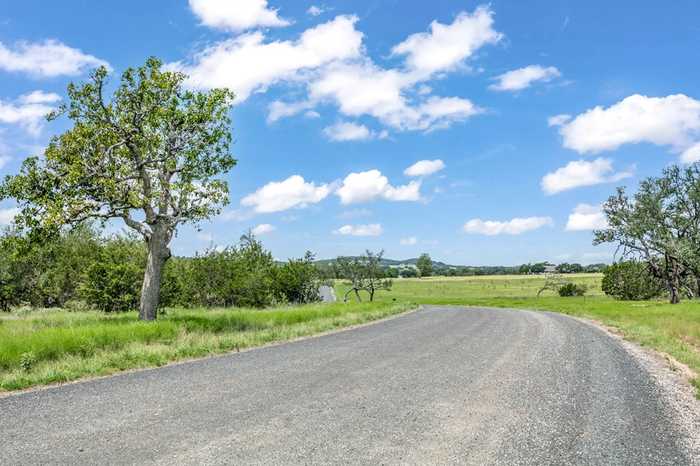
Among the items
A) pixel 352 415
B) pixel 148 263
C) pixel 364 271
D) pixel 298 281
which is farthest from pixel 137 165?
A: pixel 364 271

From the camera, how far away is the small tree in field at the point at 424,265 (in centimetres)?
19373

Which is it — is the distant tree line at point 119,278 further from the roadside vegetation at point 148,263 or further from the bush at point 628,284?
the bush at point 628,284

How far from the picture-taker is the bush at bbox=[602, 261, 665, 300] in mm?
64250

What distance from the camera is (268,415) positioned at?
298 inches

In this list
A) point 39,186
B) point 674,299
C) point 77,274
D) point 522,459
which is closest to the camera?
point 522,459

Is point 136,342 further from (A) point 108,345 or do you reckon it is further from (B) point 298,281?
(B) point 298,281

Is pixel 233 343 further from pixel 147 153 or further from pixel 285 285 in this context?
pixel 285 285

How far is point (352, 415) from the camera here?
7.62 metres

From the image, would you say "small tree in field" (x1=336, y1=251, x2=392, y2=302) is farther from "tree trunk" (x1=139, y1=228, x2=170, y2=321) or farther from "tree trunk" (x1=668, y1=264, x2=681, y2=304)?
"tree trunk" (x1=139, y1=228, x2=170, y2=321)

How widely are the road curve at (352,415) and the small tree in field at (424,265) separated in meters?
182

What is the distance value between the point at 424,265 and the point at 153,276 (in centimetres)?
17709

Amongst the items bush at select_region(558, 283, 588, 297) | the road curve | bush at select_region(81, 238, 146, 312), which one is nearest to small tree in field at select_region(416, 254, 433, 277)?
bush at select_region(558, 283, 588, 297)

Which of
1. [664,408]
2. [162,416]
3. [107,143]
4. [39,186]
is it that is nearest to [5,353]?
[162,416]

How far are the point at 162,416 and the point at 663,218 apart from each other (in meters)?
52.5
